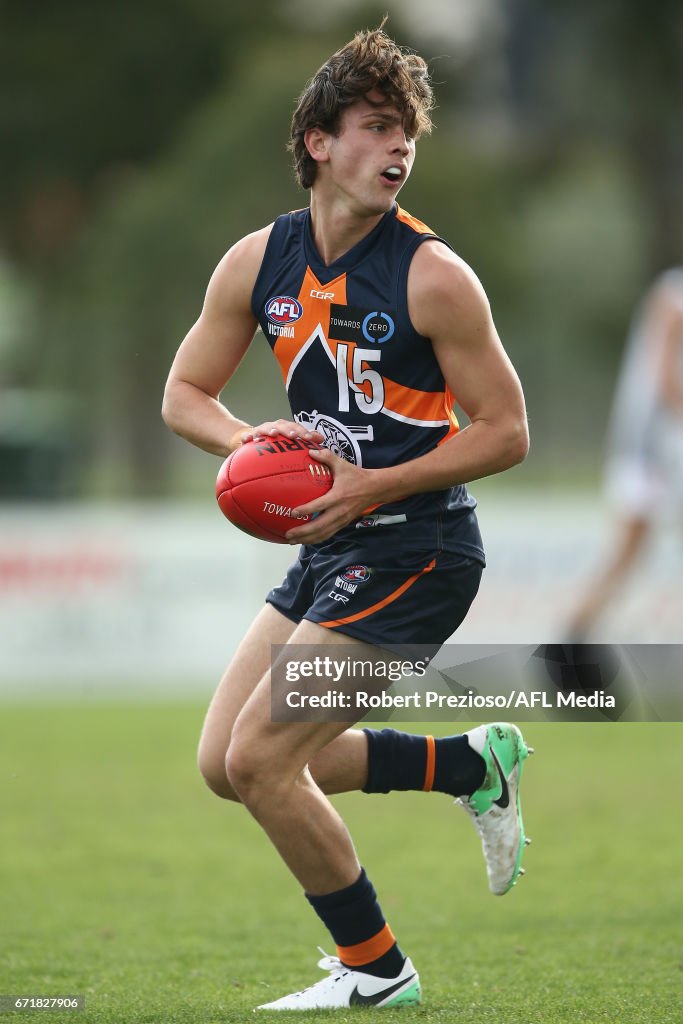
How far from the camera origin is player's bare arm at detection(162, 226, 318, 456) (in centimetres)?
447

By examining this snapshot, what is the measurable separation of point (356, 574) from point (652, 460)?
641 cm

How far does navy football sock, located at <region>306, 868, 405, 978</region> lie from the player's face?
1896 mm

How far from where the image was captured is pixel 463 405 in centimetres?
427

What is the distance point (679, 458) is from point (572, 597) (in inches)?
69.1

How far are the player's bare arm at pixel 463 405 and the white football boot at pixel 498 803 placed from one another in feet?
3.17

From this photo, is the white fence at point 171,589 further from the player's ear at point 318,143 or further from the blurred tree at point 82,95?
the blurred tree at point 82,95

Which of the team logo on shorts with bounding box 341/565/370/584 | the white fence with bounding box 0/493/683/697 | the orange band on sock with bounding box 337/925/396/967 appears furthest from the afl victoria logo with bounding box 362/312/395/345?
the white fence with bounding box 0/493/683/697

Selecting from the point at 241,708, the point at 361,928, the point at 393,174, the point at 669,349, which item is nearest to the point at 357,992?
the point at 361,928

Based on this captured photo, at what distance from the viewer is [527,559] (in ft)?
38.9

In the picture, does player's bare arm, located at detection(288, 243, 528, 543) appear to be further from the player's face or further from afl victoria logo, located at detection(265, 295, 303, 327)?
afl victoria logo, located at detection(265, 295, 303, 327)

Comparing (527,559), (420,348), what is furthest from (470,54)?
(420,348)

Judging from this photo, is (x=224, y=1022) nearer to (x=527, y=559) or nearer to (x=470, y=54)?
(x=527, y=559)

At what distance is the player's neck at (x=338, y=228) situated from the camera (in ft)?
14.2

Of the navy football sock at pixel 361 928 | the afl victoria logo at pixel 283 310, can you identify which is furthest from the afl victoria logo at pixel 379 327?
the navy football sock at pixel 361 928
